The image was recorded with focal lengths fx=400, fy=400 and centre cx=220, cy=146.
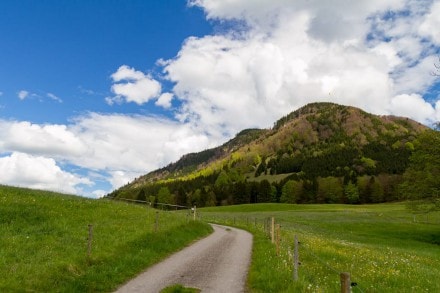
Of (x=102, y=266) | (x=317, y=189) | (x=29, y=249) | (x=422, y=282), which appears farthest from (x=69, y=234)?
(x=317, y=189)

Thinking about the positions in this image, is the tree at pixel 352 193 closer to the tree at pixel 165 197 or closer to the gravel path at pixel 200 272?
the tree at pixel 165 197

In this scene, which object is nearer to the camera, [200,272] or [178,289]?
[178,289]

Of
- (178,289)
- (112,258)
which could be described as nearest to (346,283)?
(178,289)

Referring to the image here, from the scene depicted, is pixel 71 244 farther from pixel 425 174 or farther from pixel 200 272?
pixel 425 174

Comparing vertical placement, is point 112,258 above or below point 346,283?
below

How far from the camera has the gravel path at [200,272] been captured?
15359mm

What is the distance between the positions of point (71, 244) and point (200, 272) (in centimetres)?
712

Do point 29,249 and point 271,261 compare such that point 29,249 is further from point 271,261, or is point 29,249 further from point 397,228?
point 397,228

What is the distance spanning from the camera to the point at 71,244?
2066 cm

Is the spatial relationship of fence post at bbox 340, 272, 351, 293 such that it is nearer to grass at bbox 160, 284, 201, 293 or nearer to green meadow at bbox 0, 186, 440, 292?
green meadow at bbox 0, 186, 440, 292

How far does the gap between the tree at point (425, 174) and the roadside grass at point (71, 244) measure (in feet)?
100

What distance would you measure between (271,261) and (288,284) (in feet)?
17.3

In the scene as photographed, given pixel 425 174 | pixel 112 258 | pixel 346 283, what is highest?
pixel 425 174

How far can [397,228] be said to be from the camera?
6181cm
